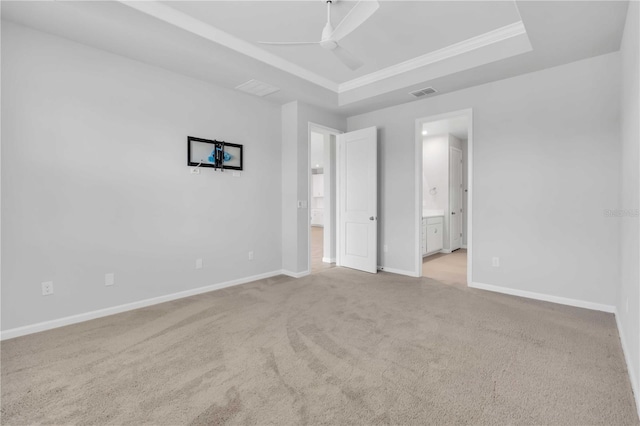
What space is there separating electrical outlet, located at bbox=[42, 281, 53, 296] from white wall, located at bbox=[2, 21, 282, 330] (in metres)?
0.05

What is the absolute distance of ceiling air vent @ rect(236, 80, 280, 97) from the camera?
3.79m

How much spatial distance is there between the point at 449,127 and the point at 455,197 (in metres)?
1.67

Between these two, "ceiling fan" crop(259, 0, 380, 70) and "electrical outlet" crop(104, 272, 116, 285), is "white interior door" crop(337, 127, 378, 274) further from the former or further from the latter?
"electrical outlet" crop(104, 272, 116, 285)

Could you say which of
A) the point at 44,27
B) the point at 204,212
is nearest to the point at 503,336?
the point at 204,212

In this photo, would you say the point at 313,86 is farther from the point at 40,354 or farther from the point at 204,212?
the point at 40,354

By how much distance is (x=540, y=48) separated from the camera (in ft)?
9.68

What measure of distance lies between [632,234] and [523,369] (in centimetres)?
114

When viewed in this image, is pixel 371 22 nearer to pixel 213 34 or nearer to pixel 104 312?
pixel 213 34

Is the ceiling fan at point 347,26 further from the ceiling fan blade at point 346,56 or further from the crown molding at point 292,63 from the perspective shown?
the crown molding at point 292,63

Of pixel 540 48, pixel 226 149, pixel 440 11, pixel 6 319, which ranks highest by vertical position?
pixel 440 11

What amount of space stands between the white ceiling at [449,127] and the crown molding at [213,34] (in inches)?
113

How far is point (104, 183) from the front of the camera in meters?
3.01

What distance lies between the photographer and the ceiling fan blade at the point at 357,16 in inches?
82.7

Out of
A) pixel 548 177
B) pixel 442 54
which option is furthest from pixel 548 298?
pixel 442 54
